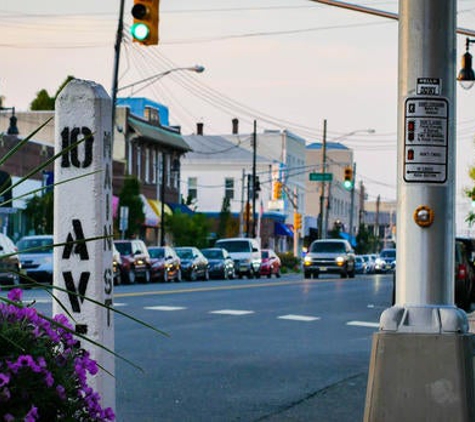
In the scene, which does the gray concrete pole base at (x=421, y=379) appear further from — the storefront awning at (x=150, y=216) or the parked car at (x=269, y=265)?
the storefront awning at (x=150, y=216)

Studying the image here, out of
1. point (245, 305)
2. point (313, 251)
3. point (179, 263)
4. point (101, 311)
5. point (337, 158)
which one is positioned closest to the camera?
point (101, 311)

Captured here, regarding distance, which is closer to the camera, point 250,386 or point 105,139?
point 105,139

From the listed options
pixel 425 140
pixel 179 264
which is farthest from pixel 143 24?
pixel 179 264

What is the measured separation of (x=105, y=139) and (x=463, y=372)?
7.69ft

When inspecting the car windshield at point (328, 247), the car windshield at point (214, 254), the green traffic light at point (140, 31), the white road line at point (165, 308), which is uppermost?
the green traffic light at point (140, 31)

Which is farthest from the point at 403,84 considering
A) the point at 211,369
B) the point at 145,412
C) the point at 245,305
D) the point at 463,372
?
the point at 245,305

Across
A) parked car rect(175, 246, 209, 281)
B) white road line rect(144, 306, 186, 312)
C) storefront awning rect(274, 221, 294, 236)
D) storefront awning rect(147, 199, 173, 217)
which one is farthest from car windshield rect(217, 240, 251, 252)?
storefront awning rect(274, 221, 294, 236)

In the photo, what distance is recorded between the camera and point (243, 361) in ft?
52.0

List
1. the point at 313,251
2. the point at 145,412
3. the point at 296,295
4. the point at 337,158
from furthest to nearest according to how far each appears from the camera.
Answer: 1. the point at 337,158
2. the point at 313,251
3. the point at 296,295
4. the point at 145,412

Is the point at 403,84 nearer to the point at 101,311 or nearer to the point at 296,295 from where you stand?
the point at 101,311

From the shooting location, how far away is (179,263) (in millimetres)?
52375

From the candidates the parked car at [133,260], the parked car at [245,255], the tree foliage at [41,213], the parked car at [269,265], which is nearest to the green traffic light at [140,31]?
the parked car at [133,260]

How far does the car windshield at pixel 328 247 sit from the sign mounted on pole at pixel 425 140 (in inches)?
2043

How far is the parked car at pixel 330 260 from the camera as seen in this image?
57.9 metres
